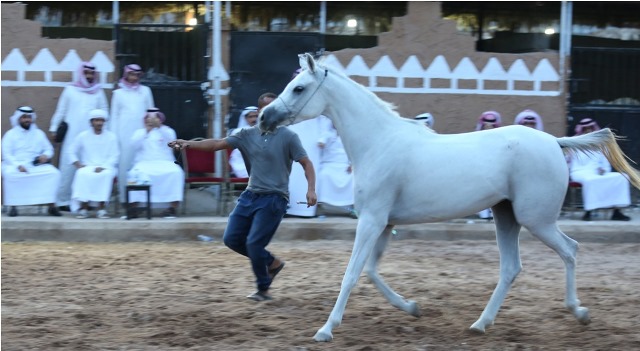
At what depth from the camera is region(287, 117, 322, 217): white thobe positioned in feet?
37.4

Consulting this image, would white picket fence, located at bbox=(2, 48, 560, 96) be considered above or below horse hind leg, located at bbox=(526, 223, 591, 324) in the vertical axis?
above

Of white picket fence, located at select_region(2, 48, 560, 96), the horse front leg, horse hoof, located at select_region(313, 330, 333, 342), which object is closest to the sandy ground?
horse hoof, located at select_region(313, 330, 333, 342)

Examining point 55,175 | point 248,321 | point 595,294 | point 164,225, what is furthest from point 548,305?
point 55,175

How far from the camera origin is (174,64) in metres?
12.4

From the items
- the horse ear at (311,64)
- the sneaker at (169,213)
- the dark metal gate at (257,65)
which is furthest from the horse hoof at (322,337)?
the dark metal gate at (257,65)

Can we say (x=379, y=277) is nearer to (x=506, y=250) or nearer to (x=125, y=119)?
(x=506, y=250)

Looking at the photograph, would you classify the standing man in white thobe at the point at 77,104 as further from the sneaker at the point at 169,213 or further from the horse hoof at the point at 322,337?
the horse hoof at the point at 322,337

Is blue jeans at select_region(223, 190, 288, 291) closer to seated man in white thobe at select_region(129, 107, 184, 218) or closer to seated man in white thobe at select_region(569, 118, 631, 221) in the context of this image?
seated man in white thobe at select_region(129, 107, 184, 218)

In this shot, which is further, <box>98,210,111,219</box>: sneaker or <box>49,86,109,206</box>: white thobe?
<box>49,86,109,206</box>: white thobe

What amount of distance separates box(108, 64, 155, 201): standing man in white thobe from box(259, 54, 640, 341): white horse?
6.15 m

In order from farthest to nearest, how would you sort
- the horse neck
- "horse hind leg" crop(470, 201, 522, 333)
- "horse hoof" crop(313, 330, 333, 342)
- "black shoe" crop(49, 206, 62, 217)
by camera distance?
"black shoe" crop(49, 206, 62, 217) < "horse hind leg" crop(470, 201, 522, 333) < the horse neck < "horse hoof" crop(313, 330, 333, 342)

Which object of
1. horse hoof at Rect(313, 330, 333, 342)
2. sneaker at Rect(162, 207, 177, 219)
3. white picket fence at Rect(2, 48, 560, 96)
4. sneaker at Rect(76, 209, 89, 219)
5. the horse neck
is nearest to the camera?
horse hoof at Rect(313, 330, 333, 342)

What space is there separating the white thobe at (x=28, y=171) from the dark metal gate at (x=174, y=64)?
1612 millimetres

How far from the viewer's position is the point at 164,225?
10.4m
